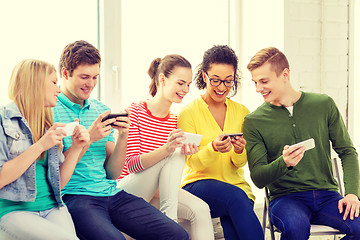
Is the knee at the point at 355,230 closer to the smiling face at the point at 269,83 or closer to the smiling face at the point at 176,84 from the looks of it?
the smiling face at the point at 269,83

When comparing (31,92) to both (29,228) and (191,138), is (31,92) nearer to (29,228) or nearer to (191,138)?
(29,228)

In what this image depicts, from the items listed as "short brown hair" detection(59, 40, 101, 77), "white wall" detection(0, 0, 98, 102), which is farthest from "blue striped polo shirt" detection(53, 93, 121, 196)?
"white wall" detection(0, 0, 98, 102)

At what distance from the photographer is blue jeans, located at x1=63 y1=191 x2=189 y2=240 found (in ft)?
5.96

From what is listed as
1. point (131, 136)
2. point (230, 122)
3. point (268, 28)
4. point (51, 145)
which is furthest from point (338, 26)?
point (51, 145)

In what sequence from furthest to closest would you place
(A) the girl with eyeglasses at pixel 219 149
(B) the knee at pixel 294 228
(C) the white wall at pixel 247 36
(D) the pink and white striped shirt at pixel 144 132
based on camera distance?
(C) the white wall at pixel 247 36 < (D) the pink and white striped shirt at pixel 144 132 < (A) the girl with eyeglasses at pixel 219 149 < (B) the knee at pixel 294 228

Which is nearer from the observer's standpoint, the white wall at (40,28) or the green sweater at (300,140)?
the green sweater at (300,140)

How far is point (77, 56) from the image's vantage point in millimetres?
2049

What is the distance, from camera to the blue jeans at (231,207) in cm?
205

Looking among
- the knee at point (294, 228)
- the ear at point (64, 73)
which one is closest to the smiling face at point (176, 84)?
the ear at point (64, 73)

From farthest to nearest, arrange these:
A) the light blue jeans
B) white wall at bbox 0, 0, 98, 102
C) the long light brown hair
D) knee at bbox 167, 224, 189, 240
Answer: white wall at bbox 0, 0, 98, 102 < knee at bbox 167, 224, 189, 240 < the long light brown hair < the light blue jeans

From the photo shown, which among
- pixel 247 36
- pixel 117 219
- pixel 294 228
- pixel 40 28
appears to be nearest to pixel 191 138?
pixel 117 219

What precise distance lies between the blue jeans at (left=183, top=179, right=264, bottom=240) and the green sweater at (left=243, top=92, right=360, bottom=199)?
7.5 inches

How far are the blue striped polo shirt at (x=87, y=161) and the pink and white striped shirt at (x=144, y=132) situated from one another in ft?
0.56

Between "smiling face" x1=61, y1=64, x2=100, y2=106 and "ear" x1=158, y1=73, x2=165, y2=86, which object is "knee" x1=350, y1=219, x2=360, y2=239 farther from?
"smiling face" x1=61, y1=64, x2=100, y2=106
